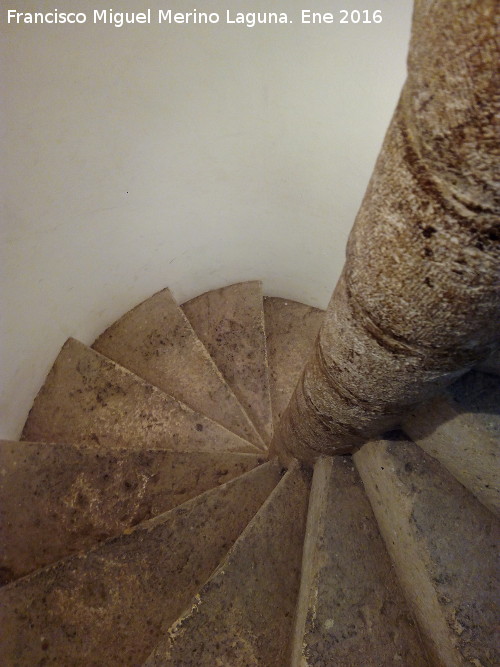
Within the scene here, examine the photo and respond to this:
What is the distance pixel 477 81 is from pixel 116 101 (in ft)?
8.60

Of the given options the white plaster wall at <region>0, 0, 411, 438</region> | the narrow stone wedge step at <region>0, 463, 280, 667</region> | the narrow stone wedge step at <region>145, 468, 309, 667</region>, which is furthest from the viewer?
the white plaster wall at <region>0, 0, 411, 438</region>

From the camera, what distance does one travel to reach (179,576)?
8.27 ft

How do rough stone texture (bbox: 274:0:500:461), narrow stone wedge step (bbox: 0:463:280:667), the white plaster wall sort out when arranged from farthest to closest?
the white plaster wall, narrow stone wedge step (bbox: 0:463:280:667), rough stone texture (bbox: 274:0:500:461)

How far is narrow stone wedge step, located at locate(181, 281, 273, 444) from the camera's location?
4020mm

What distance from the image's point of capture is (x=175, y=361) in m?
3.83

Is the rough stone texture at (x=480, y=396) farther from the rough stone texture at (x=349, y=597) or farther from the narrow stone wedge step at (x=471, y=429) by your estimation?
the rough stone texture at (x=349, y=597)

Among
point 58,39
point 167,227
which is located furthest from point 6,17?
point 167,227

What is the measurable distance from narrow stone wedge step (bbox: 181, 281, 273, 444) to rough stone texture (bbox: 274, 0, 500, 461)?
7.68ft

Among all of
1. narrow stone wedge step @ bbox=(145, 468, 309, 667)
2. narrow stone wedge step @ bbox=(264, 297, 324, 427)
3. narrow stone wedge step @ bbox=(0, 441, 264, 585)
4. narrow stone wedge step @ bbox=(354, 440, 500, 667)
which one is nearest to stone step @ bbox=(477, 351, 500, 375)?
narrow stone wedge step @ bbox=(354, 440, 500, 667)

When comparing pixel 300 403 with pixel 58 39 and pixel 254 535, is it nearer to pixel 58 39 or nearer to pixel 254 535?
pixel 254 535

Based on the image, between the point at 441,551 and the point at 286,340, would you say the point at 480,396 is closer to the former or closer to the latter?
the point at 441,551

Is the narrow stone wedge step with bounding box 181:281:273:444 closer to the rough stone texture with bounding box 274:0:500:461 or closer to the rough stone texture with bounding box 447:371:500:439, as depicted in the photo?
the rough stone texture with bounding box 447:371:500:439

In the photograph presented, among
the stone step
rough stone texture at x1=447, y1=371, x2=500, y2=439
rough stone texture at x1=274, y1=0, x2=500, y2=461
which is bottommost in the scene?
rough stone texture at x1=447, y1=371, x2=500, y2=439

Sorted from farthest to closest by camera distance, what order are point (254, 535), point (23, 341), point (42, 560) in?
point (23, 341), point (42, 560), point (254, 535)
